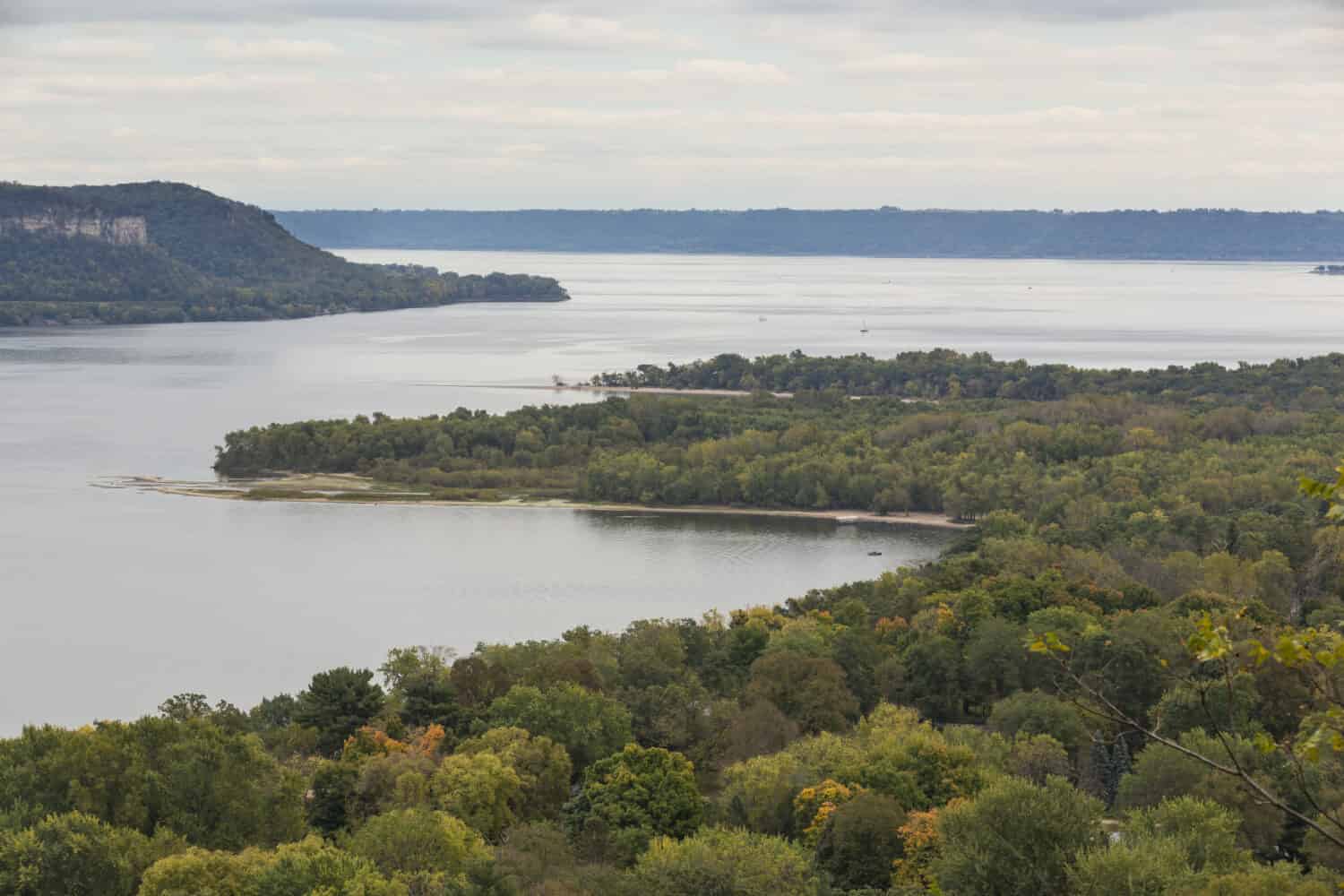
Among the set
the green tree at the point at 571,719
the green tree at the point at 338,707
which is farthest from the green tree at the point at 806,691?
the green tree at the point at 338,707

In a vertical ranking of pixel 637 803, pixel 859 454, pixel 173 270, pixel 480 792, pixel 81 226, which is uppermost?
pixel 81 226

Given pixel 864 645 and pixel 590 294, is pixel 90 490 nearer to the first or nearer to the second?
pixel 864 645

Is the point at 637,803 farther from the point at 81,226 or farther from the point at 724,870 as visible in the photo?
the point at 81,226

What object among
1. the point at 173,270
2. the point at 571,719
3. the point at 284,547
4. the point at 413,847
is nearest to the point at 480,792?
the point at 413,847

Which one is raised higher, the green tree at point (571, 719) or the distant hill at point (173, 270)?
the distant hill at point (173, 270)

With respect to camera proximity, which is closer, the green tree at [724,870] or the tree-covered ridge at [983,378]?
the green tree at [724,870]

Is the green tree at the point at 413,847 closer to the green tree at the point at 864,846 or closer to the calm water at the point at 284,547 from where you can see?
the green tree at the point at 864,846
